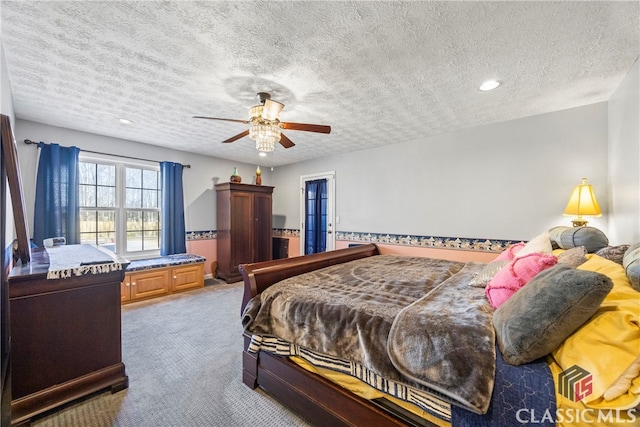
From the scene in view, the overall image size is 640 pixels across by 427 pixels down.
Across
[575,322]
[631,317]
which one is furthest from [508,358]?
[631,317]

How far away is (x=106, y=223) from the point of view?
4062mm

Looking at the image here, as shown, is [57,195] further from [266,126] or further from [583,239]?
[583,239]

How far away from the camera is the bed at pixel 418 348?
0.94 m

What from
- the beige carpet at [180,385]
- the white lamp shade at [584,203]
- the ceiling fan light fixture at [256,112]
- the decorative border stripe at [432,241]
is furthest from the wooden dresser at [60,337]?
the white lamp shade at [584,203]

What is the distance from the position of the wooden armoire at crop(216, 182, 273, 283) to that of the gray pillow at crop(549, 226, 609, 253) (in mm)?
4541

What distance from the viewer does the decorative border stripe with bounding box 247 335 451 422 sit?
117cm

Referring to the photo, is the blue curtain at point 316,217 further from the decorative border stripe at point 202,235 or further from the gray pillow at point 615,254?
the gray pillow at point 615,254

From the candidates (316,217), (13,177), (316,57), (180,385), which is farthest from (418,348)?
(316,217)

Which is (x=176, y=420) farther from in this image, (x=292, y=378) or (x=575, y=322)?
(x=575, y=322)

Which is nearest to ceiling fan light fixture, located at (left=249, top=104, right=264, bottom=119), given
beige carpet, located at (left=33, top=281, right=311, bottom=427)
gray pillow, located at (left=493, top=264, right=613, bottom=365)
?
beige carpet, located at (left=33, top=281, right=311, bottom=427)

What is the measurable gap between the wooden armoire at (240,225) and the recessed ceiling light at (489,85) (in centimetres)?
406

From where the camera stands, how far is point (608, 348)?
871 millimetres

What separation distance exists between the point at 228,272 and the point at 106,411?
315 centimetres

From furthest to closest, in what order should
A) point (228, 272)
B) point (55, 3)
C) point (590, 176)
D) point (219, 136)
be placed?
1. point (228, 272)
2. point (219, 136)
3. point (590, 176)
4. point (55, 3)
